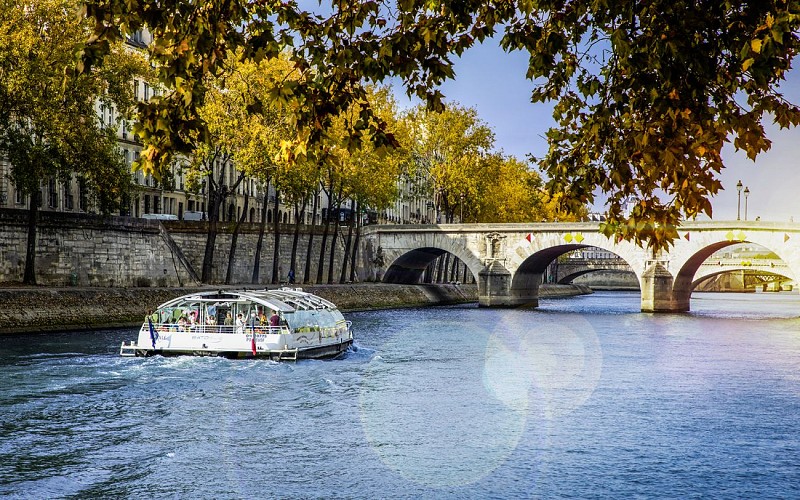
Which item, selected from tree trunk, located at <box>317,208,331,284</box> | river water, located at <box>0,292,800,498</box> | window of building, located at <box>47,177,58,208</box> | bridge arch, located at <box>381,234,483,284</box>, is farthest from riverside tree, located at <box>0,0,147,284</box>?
bridge arch, located at <box>381,234,483,284</box>

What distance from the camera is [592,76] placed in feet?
40.7

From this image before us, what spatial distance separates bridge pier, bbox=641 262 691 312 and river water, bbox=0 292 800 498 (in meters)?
36.2

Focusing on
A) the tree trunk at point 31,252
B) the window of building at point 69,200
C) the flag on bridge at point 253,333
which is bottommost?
the flag on bridge at point 253,333

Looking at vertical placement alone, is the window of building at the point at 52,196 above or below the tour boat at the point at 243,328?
above

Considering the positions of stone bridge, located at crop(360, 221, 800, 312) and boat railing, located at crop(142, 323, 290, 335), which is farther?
stone bridge, located at crop(360, 221, 800, 312)

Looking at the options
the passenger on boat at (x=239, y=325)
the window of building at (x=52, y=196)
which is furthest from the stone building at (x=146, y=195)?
the passenger on boat at (x=239, y=325)

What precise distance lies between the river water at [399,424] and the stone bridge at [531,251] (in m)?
33.6

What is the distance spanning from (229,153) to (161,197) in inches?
1213

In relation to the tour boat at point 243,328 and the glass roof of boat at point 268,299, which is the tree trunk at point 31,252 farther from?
the glass roof of boat at point 268,299

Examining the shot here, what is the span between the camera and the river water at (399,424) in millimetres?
20375

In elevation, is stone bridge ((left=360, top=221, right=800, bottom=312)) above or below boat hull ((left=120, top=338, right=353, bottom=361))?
above

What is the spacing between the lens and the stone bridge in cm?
7625

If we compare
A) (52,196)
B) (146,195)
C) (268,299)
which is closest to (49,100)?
(268,299)

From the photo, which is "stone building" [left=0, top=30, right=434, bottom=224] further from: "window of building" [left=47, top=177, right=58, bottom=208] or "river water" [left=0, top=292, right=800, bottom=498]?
"river water" [left=0, top=292, right=800, bottom=498]
